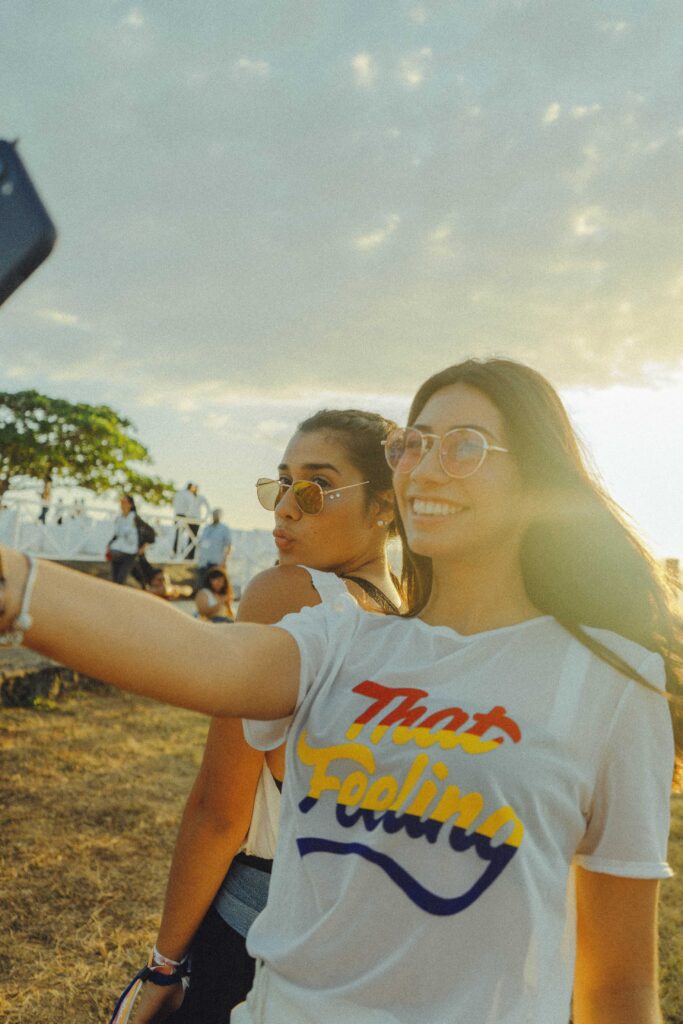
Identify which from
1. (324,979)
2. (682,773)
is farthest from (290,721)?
(682,773)

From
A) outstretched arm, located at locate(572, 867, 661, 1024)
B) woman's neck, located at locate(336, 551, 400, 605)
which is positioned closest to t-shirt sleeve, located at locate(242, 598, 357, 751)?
woman's neck, located at locate(336, 551, 400, 605)

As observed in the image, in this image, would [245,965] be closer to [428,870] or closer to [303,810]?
[303,810]

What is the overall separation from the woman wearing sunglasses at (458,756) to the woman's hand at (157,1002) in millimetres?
423

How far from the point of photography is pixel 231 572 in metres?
24.4

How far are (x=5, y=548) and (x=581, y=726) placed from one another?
1.00 meters

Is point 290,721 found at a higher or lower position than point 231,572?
lower

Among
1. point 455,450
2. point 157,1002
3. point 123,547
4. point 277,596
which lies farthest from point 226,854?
point 123,547

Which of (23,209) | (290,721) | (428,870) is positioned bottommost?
(428,870)

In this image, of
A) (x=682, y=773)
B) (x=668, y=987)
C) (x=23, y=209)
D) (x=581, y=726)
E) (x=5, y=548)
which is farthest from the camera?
(x=668, y=987)

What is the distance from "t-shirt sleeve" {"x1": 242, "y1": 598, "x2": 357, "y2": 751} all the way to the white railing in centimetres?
1626

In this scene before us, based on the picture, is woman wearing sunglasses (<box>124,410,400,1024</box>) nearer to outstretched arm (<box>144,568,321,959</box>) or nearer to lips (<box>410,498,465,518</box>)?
outstretched arm (<box>144,568,321,959</box>)

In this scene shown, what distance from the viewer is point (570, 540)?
1.75m

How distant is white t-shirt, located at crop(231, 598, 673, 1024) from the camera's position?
1306mm

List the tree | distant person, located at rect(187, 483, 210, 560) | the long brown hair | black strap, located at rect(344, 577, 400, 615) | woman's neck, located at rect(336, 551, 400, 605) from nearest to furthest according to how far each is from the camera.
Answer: the long brown hair
black strap, located at rect(344, 577, 400, 615)
woman's neck, located at rect(336, 551, 400, 605)
distant person, located at rect(187, 483, 210, 560)
the tree
